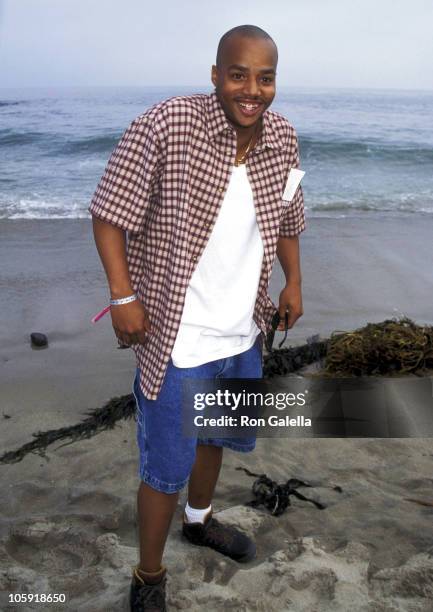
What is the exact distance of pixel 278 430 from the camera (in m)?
3.47

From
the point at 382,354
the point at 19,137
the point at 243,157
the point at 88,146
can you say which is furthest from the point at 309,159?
the point at 243,157

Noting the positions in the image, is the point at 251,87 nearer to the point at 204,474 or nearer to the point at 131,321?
the point at 131,321

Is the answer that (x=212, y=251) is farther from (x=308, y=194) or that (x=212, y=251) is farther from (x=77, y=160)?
(x=77, y=160)

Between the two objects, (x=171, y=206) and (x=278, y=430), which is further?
(x=278, y=430)

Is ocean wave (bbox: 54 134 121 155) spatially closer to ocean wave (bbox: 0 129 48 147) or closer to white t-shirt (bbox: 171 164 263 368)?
Result: ocean wave (bbox: 0 129 48 147)

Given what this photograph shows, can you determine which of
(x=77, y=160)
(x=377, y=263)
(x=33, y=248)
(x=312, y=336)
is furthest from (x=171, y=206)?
(x=77, y=160)

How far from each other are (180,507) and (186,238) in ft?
4.83

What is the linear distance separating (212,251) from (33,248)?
547cm

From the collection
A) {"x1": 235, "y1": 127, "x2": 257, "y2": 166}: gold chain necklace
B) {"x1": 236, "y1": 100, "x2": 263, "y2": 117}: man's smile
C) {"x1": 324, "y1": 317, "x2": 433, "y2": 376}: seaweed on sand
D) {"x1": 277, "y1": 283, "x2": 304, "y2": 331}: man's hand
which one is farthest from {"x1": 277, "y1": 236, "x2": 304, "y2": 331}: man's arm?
{"x1": 324, "y1": 317, "x2": 433, "y2": 376}: seaweed on sand

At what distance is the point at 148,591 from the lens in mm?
2131

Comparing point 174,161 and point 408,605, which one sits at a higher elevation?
point 174,161

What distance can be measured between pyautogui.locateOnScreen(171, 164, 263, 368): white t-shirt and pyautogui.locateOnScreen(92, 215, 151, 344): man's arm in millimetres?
152

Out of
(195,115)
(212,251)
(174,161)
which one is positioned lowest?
(212,251)

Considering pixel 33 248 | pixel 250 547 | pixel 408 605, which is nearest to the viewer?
pixel 408 605
